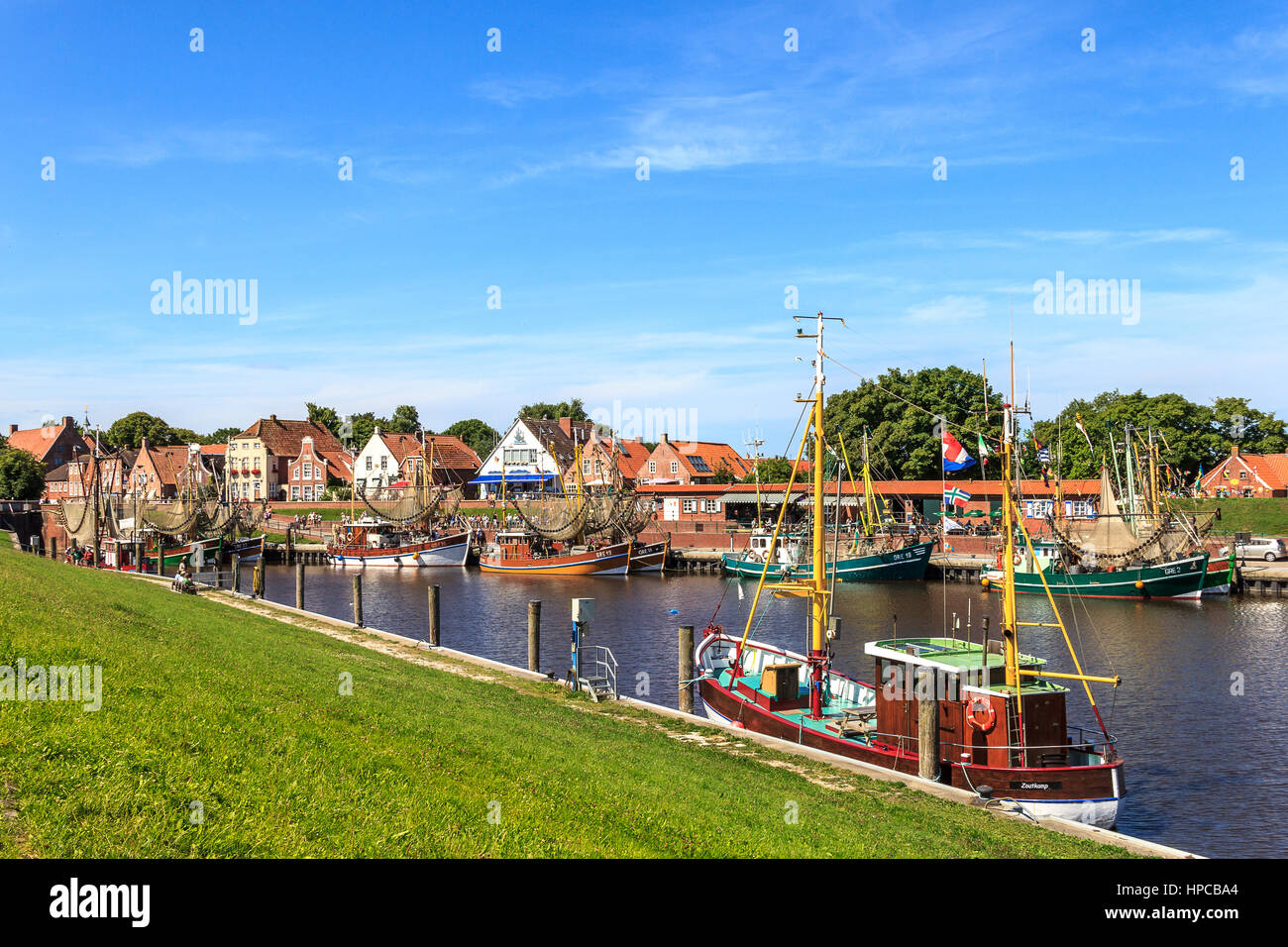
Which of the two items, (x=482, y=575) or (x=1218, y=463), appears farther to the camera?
(x=1218, y=463)

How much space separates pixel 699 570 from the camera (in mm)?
79375

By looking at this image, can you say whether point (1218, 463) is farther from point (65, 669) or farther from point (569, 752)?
point (65, 669)

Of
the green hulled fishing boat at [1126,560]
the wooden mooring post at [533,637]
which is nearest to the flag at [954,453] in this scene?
the green hulled fishing boat at [1126,560]

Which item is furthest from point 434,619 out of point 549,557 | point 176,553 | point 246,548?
point 246,548

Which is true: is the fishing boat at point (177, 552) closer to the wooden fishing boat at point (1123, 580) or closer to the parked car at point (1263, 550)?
the wooden fishing boat at point (1123, 580)

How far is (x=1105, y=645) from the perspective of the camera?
41.7m

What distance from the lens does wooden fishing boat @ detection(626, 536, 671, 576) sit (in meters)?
77.8

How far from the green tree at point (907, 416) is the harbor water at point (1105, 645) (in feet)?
108

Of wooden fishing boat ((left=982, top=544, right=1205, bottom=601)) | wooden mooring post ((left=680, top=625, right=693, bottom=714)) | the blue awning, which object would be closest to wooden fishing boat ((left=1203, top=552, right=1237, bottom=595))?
wooden fishing boat ((left=982, top=544, right=1205, bottom=601))

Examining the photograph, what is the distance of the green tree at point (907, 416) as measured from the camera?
98.4 m

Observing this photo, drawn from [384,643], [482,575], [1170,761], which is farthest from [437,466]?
[1170,761]

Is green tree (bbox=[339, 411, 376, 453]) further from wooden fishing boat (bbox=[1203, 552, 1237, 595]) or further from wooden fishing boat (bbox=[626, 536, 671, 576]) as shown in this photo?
wooden fishing boat (bbox=[1203, 552, 1237, 595])
